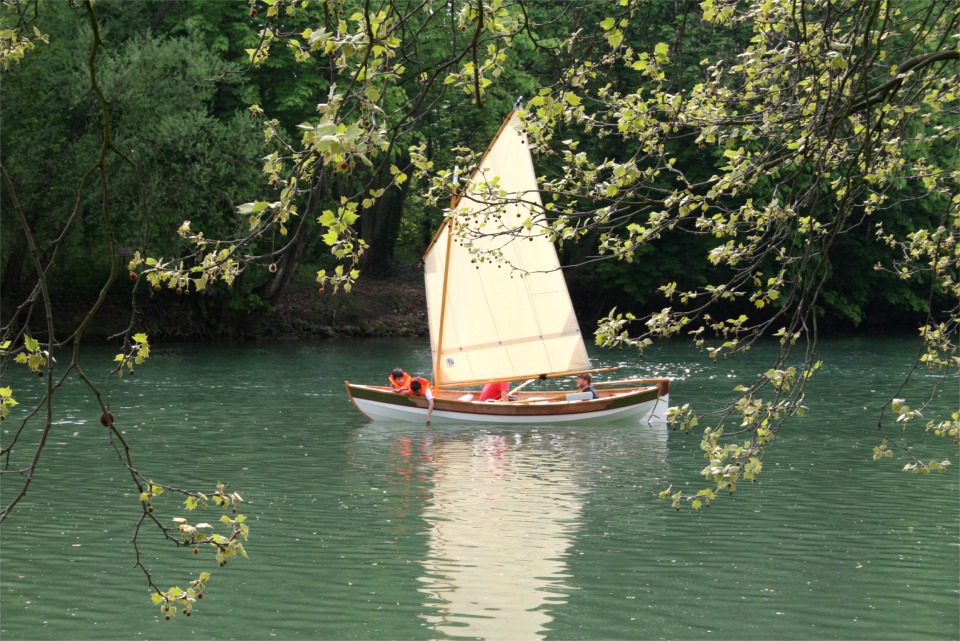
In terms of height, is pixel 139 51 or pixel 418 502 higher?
pixel 139 51

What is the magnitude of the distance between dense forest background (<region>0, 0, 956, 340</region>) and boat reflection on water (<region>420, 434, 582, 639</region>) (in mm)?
12810

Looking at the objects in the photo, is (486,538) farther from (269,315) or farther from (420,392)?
(269,315)

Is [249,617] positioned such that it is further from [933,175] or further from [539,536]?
[933,175]

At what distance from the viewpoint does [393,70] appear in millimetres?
4918

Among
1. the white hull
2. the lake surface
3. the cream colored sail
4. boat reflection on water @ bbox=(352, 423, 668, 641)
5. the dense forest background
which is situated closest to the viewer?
the lake surface

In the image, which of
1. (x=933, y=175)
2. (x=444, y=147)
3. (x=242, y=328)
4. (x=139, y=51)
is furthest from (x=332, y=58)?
(x=444, y=147)

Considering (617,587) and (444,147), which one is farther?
(444,147)

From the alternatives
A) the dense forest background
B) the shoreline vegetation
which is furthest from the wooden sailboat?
the shoreline vegetation

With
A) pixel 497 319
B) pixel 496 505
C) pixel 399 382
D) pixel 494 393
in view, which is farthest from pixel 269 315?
pixel 496 505

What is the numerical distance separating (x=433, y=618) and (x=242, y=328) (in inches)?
1418

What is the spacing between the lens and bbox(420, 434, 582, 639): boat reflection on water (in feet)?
34.8

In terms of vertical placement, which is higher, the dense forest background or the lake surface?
the dense forest background

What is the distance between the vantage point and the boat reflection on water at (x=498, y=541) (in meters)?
10.6

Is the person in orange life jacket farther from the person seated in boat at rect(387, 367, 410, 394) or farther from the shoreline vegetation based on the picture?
the shoreline vegetation
